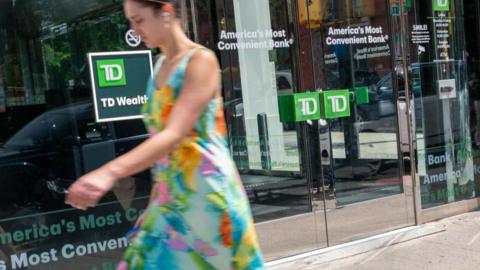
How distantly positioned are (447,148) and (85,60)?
3.81 meters

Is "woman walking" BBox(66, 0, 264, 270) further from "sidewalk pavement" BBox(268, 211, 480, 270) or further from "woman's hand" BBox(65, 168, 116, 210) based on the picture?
"sidewalk pavement" BBox(268, 211, 480, 270)

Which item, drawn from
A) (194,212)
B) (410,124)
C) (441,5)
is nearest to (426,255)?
(410,124)

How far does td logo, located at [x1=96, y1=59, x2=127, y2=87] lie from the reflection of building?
0.32ft

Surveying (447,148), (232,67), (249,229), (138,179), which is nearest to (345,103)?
(232,67)

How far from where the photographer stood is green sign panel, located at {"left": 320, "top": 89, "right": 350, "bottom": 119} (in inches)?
210

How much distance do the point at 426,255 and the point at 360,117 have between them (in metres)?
1.31

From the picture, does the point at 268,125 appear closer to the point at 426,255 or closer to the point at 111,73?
the point at 111,73

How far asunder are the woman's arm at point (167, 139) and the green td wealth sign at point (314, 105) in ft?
9.79

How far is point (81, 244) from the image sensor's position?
168 inches

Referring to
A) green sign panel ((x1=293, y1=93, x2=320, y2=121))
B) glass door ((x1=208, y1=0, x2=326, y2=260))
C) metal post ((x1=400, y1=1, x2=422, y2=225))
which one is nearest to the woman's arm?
glass door ((x1=208, y1=0, x2=326, y2=260))

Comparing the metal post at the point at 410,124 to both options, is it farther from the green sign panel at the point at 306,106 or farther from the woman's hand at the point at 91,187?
the woman's hand at the point at 91,187

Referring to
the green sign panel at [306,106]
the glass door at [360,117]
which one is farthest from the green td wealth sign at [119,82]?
the glass door at [360,117]

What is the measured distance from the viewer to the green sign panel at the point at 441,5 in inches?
245

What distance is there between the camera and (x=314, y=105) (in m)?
5.27
